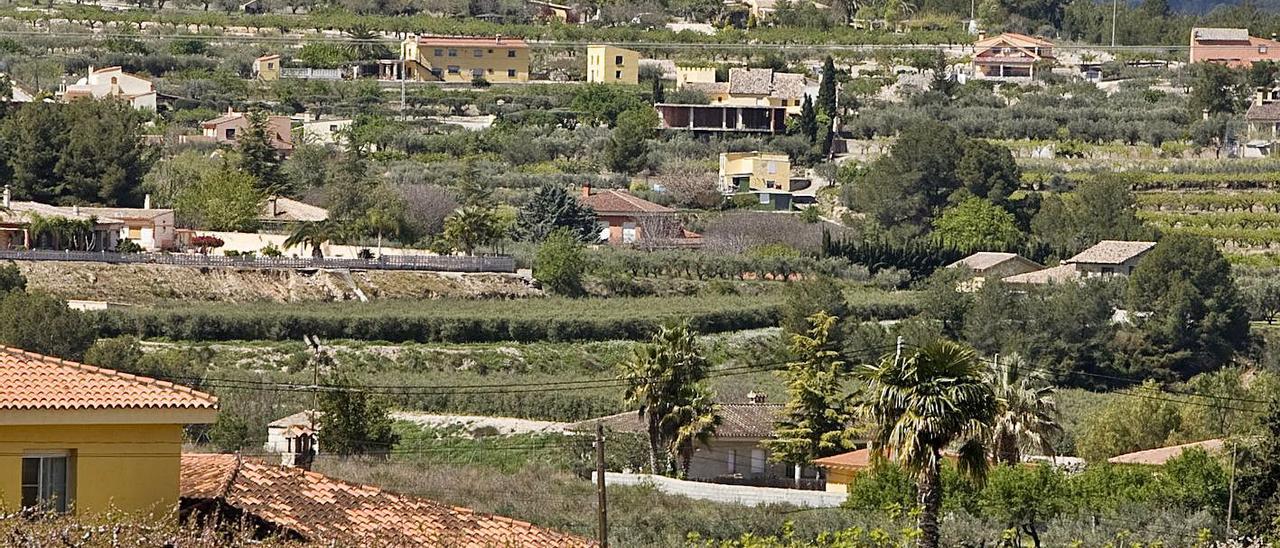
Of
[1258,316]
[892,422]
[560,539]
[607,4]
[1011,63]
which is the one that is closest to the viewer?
[560,539]

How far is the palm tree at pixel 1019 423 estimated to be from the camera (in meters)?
47.4

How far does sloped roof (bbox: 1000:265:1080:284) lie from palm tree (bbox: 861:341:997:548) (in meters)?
42.2

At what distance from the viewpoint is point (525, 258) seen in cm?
7294

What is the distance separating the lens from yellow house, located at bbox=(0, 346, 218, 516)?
1614cm

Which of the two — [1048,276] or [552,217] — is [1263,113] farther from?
[552,217]

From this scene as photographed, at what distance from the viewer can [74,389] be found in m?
16.4

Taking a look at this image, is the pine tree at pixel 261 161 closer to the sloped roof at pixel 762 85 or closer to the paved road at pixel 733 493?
the sloped roof at pixel 762 85

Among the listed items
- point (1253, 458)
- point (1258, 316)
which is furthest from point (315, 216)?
point (1253, 458)

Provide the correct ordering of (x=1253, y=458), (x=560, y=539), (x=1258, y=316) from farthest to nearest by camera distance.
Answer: (x=1258, y=316)
(x=1253, y=458)
(x=560, y=539)

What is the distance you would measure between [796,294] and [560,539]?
50790 millimetres

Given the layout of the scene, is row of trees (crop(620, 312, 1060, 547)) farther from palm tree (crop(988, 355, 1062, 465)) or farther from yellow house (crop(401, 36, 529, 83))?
yellow house (crop(401, 36, 529, 83))

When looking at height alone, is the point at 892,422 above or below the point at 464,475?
above

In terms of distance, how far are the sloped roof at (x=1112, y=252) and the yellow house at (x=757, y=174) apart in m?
12.0

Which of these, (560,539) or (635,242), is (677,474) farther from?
(560,539)
